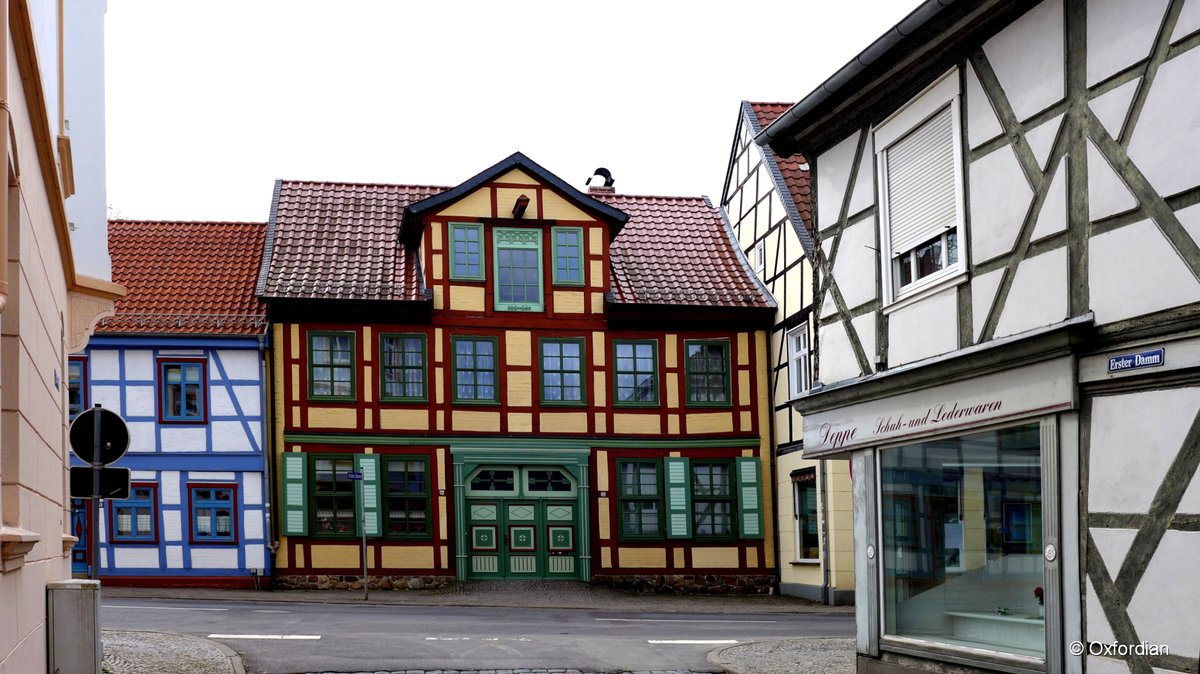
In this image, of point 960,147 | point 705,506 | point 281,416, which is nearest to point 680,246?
point 705,506

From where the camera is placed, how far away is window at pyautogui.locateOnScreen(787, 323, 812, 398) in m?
26.6

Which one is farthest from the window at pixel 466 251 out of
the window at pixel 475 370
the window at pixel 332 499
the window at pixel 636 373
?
the window at pixel 332 499

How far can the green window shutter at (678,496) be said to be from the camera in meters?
28.6

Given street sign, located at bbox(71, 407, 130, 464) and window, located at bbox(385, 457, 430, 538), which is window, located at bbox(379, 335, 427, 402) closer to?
window, located at bbox(385, 457, 430, 538)

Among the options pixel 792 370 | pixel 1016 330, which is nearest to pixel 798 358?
pixel 792 370

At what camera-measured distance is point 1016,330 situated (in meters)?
10.0

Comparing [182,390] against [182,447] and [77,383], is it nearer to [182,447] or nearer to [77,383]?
[182,447]

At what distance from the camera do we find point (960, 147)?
10969 millimetres

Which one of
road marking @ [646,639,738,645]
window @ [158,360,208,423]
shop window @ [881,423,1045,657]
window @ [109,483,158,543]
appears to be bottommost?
road marking @ [646,639,738,645]

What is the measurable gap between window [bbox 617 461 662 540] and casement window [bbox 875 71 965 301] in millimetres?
17079

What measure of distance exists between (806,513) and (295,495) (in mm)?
10257

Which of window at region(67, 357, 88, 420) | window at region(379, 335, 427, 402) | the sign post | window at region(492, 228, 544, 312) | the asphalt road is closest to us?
the asphalt road

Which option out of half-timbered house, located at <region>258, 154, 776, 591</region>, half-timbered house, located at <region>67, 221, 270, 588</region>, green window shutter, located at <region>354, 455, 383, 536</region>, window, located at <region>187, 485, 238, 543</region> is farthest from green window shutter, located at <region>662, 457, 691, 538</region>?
window, located at <region>187, 485, 238, 543</region>

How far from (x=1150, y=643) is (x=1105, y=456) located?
4.07ft
